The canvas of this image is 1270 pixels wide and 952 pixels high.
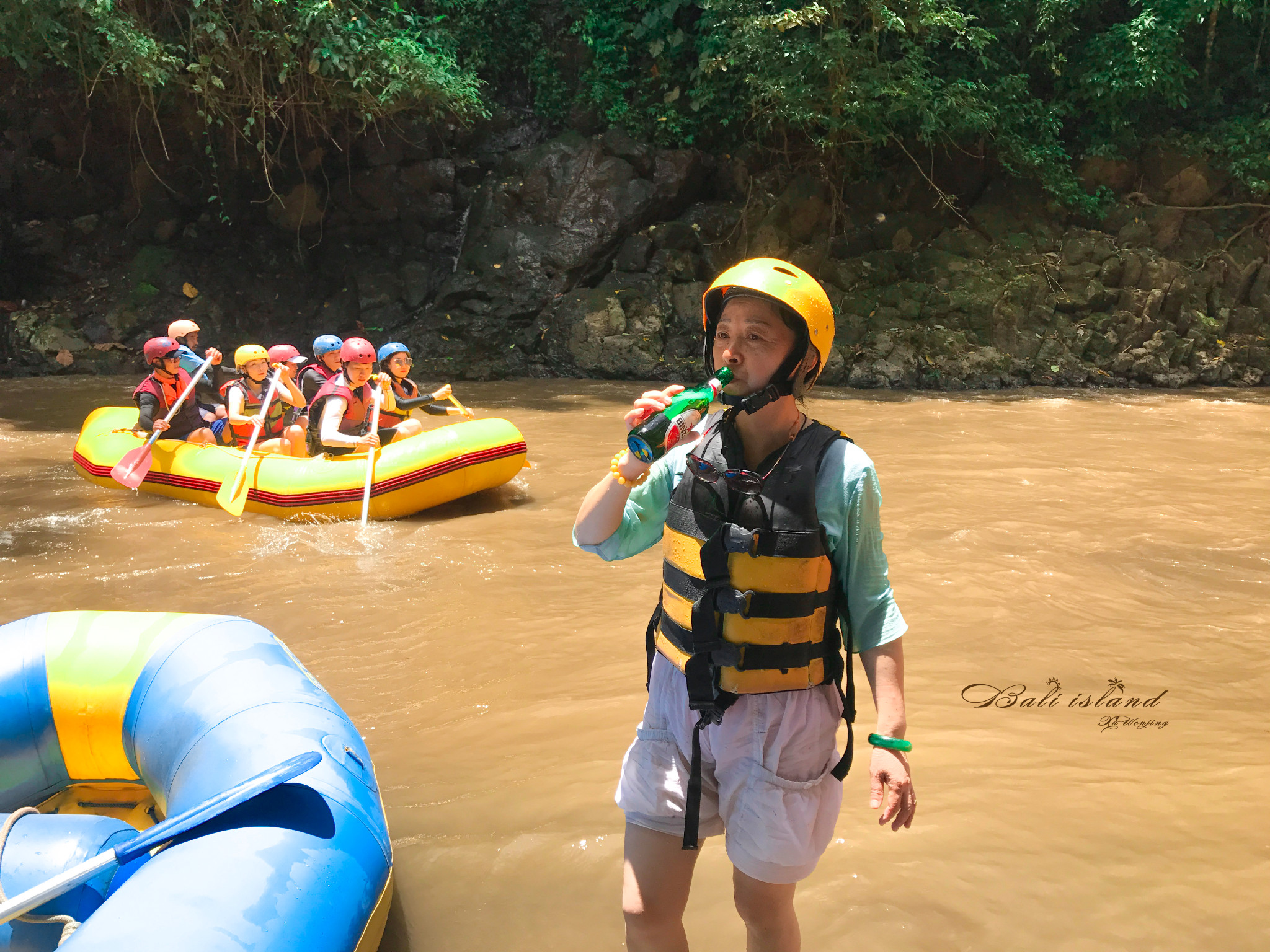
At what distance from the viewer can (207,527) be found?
5.64m

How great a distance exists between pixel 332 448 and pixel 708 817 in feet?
16.8

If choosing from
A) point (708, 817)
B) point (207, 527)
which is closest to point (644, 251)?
point (207, 527)

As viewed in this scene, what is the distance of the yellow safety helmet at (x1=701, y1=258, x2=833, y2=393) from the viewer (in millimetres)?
1561

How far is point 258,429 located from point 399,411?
995mm

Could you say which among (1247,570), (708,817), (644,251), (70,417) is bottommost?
(70,417)

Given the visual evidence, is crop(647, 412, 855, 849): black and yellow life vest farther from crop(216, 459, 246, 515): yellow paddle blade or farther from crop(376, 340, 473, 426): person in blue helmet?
crop(376, 340, 473, 426): person in blue helmet

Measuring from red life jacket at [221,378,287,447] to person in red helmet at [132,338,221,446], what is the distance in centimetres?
19

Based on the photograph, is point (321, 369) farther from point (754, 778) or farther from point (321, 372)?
point (754, 778)

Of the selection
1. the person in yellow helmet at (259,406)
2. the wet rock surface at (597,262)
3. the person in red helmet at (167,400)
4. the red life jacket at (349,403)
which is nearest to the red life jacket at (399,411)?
the red life jacket at (349,403)

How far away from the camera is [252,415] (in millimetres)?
6859

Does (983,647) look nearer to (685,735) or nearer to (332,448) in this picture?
(685,735)

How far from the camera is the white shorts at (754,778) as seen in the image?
1503 mm

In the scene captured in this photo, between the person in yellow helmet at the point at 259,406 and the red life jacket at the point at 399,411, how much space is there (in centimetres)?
65

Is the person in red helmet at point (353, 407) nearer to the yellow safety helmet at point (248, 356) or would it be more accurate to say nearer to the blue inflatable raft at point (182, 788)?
the yellow safety helmet at point (248, 356)
